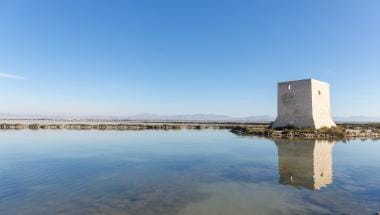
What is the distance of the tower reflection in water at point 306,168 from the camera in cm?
1191

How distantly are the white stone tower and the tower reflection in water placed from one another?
43.2 ft

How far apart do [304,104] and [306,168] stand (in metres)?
20.9

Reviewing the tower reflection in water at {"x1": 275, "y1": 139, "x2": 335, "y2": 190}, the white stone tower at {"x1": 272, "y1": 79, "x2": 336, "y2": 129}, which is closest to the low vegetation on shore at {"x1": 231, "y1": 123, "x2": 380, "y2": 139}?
the white stone tower at {"x1": 272, "y1": 79, "x2": 336, "y2": 129}

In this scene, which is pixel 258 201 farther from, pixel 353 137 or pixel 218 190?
pixel 353 137

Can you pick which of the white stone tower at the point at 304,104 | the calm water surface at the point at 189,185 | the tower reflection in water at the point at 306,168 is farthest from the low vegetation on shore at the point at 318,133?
the calm water surface at the point at 189,185

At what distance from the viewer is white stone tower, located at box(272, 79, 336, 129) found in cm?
3394

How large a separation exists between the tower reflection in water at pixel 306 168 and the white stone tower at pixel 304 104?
13168 millimetres

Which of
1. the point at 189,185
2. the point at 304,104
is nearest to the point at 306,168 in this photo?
the point at 189,185

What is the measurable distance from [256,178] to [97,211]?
22.8 feet

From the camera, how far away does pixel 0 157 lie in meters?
17.8

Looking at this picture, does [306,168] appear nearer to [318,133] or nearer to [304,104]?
[318,133]

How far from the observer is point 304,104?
113 ft

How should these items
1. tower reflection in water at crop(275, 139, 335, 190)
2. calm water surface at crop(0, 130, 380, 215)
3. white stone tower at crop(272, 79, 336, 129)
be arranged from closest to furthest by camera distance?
1. calm water surface at crop(0, 130, 380, 215)
2. tower reflection in water at crop(275, 139, 335, 190)
3. white stone tower at crop(272, 79, 336, 129)

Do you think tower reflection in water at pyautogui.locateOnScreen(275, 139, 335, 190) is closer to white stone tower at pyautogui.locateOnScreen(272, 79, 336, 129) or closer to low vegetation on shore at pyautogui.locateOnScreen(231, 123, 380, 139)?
low vegetation on shore at pyautogui.locateOnScreen(231, 123, 380, 139)
